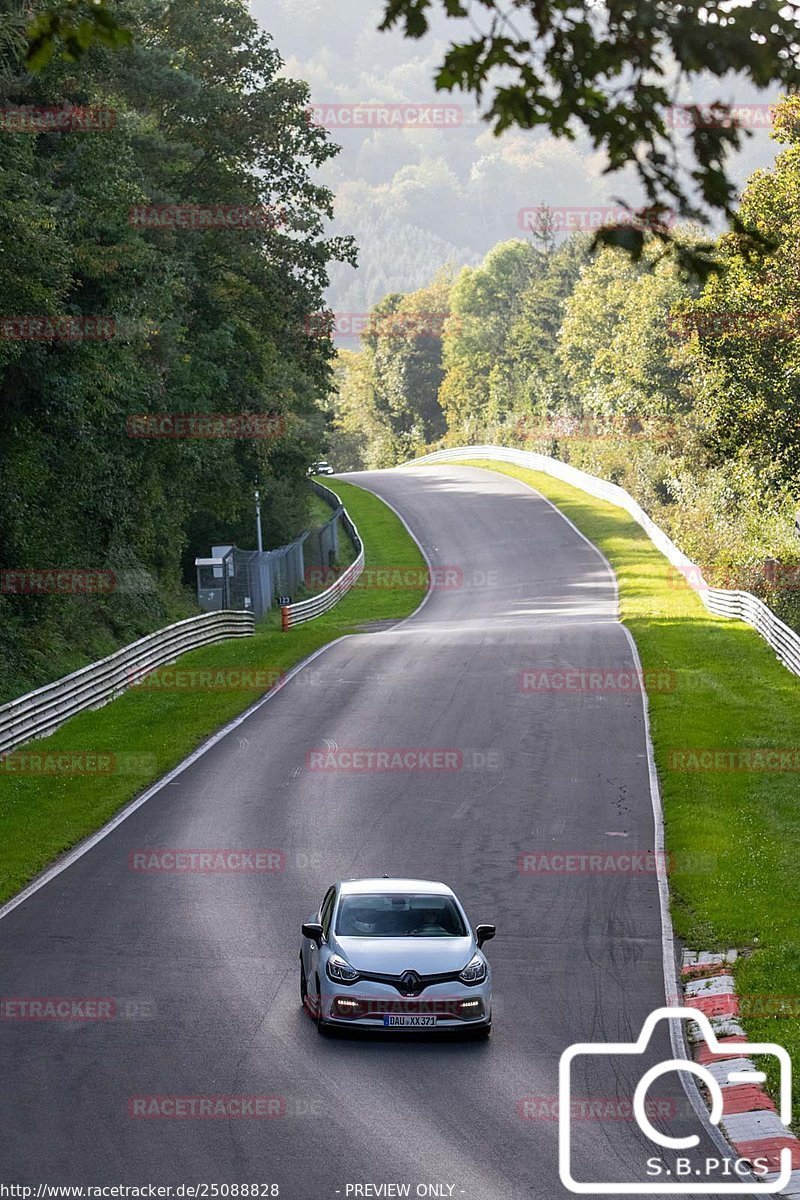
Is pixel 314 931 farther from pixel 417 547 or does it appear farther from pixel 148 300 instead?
pixel 417 547

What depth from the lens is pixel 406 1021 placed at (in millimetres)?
13734

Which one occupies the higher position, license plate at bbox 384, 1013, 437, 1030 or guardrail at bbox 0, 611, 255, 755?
license plate at bbox 384, 1013, 437, 1030

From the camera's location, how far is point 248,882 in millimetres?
19891

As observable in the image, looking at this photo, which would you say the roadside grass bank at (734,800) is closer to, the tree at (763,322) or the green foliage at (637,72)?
the tree at (763,322)

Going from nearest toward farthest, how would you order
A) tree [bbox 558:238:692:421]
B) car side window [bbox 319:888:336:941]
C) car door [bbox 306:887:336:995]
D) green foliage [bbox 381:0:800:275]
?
green foliage [bbox 381:0:800:275] → car door [bbox 306:887:336:995] → car side window [bbox 319:888:336:941] → tree [bbox 558:238:692:421]

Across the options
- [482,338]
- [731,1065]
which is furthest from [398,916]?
[482,338]

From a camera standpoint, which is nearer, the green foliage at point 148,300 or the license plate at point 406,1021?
the license plate at point 406,1021

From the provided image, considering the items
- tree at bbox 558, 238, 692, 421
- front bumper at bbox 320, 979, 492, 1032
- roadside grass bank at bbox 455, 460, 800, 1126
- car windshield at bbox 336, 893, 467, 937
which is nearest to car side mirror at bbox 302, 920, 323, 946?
car windshield at bbox 336, 893, 467, 937

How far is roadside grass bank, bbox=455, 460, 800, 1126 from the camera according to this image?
1612 centimetres

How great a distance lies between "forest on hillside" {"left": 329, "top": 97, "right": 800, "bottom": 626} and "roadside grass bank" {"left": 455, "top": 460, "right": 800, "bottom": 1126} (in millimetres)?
6737

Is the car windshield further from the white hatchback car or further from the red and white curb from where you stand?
the red and white curb

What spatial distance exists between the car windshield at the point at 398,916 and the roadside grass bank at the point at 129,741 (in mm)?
6778

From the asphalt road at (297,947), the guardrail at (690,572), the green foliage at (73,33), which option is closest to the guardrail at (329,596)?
the guardrail at (690,572)

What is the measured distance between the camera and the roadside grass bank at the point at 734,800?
1612cm
